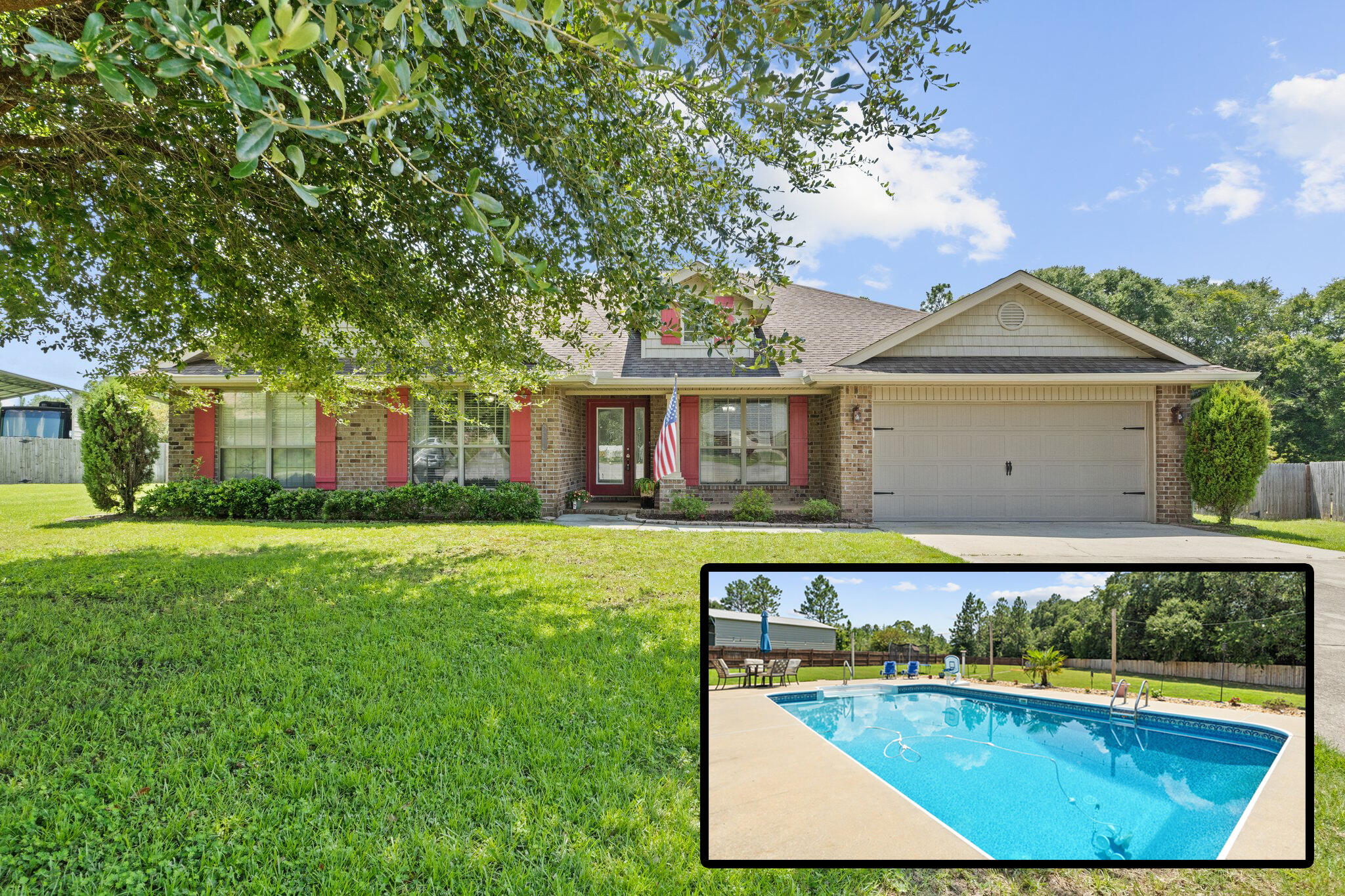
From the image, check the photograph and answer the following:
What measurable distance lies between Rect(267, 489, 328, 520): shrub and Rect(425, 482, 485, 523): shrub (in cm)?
194

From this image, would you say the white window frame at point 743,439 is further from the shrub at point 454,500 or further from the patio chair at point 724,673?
the patio chair at point 724,673

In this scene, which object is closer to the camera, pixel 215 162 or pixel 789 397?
pixel 215 162

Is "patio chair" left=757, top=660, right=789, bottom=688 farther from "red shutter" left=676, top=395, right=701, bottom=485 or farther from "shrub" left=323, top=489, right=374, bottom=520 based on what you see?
"shrub" left=323, top=489, right=374, bottom=520

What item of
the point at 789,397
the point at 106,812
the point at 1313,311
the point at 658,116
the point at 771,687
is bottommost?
the point at 106,812

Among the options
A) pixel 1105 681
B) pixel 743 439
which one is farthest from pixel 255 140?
pixel 743 439

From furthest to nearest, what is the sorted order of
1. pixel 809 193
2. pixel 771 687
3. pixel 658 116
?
pixel 809 193, pixel 658 116, pixel 771 687

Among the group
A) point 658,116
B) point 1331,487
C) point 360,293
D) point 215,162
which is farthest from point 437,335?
point 1331,487

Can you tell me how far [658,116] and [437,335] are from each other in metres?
3.23

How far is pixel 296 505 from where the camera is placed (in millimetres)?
10258

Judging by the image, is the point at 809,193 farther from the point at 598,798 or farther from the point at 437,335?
the point at 598,798

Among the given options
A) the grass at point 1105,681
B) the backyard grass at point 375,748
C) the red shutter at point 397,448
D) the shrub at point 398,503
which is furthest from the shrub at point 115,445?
the grass at point 1105,681

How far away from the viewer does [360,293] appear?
4.92 meters

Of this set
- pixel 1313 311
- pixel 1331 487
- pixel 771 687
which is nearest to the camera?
pixel 771 687

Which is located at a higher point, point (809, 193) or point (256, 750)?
point (809, 193)
